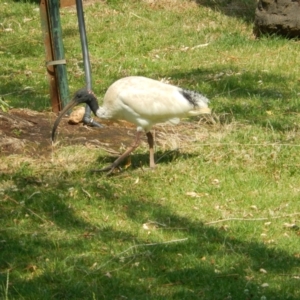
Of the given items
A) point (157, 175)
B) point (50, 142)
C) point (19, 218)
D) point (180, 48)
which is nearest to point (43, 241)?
point (19, 218)

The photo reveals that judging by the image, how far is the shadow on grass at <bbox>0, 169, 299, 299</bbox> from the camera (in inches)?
211

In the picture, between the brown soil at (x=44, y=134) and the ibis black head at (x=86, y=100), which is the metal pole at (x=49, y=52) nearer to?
the brown soil at (x=44, y=134)

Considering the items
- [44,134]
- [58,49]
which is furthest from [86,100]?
[58,49]

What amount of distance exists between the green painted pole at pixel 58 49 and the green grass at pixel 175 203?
569 millimetres

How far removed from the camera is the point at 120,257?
5.85 meters

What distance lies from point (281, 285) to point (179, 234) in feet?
3.57

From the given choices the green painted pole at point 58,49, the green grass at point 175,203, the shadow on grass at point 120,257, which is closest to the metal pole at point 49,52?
the green painted pole at point 58,49

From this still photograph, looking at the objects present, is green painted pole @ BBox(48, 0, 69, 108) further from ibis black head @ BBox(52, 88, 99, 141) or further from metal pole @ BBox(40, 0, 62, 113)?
ibis black head @ BBox(52, 88, 99, 141)

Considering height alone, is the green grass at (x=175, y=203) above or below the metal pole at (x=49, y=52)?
below

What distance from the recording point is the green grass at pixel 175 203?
553 cm

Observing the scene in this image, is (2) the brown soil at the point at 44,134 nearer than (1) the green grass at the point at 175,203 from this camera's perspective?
No

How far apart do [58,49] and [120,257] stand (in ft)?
12.3

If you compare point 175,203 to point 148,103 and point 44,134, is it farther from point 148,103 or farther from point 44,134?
point 44,134

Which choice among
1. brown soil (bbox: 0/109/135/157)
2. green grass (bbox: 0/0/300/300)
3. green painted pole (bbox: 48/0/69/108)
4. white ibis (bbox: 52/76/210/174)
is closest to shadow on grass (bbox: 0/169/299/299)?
green grass (bbox: 0/0/300/300)
